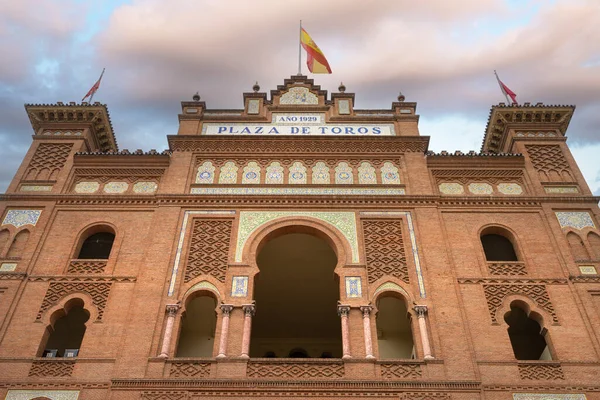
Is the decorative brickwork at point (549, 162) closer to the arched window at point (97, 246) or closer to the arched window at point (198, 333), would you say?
the arched window at point (198, 333)

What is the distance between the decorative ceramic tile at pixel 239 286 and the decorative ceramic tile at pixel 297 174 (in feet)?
12.5

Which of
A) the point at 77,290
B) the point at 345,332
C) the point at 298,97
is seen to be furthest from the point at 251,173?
the point at 345,332

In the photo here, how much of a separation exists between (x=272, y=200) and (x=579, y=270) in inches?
332

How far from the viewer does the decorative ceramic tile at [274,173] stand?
17725 mm

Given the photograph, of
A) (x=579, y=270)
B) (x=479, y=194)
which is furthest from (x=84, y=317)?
(x=579, y=270)

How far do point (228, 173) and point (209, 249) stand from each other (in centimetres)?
305

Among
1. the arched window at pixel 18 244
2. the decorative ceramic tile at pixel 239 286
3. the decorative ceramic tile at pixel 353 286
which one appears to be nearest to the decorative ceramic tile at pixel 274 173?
the decorative ceramic tile at pixel 239 286

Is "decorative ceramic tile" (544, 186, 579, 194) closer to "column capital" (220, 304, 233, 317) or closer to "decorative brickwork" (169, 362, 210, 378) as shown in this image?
"column capital" (220, 304, 233, 317)

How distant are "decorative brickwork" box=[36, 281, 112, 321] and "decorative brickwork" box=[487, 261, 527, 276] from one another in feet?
32.6

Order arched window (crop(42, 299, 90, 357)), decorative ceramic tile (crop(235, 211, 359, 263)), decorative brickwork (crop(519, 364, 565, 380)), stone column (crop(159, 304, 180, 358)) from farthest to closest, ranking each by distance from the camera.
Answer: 1. arched window (crop(42, 299, 90, 357))
2. decorative ceramic tile (crop(235, 211, 359, 263))
3. stone column (crop(159, 304, 180, 358))
4. decorative brickwork (crop(519, 364, 565, 380))

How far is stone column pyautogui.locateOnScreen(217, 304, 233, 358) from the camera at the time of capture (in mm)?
13629

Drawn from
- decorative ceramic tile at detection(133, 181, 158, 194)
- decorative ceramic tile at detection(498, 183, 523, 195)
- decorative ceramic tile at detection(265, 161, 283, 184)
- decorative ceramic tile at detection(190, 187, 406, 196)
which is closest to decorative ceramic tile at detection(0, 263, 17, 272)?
decorative ceramic tile at detection(133, 181, 158, 194)

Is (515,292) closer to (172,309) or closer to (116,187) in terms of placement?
(172,309)

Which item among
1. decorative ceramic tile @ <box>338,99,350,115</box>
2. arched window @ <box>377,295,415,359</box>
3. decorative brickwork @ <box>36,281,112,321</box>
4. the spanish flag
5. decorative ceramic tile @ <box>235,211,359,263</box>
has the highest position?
the spanish flag
